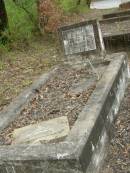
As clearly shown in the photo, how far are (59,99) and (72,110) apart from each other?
66 centimetres

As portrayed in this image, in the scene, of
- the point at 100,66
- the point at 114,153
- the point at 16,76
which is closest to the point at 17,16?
the point at 16,76

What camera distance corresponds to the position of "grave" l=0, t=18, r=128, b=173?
13.8ft

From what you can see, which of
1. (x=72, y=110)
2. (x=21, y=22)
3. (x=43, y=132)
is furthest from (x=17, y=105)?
(x=21, y=22)

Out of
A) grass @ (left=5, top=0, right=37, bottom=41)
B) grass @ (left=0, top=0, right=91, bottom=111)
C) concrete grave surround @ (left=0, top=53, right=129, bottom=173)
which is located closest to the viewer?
concrete grave surround @ (left=0, top=53, right=129, bottom=173)

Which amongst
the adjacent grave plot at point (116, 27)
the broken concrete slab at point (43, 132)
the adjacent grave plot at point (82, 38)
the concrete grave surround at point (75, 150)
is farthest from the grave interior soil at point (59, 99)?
the adjacent grave plot at point (116, 27)

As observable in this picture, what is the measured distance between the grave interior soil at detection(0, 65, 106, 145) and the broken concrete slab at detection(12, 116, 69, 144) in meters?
0.11

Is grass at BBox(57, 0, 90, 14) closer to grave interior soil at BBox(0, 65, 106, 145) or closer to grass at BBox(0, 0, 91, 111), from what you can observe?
grass at BBox(0, 0, 91, 111)

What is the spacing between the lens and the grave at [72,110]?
4.19m

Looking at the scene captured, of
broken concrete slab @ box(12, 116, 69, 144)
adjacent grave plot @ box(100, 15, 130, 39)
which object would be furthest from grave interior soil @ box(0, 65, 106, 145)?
→ adjacent grave plot @ box(100, 15, 130, 39)

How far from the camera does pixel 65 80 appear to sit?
729cm

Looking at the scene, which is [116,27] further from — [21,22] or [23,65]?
[23,65]

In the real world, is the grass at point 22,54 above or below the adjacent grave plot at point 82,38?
below

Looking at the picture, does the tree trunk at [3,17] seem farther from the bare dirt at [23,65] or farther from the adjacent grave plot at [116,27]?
the adjacent grave plot at [116,27]

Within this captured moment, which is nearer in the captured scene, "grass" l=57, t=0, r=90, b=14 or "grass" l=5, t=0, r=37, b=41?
"grass" l=5, t=0, r=37, b=41
